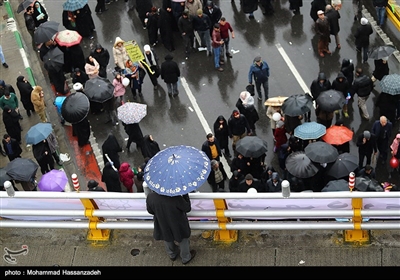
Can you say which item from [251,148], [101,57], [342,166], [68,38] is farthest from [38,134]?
[342,166]

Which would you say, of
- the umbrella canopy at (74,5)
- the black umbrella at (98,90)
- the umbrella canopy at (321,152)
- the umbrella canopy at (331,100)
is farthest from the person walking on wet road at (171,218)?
the umbrella canopy at (74,5)

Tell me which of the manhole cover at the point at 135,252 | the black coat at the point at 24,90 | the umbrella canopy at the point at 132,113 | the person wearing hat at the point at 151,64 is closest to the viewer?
the manhole cover at the point at 135,252

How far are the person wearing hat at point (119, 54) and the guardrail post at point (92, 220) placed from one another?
924 cm

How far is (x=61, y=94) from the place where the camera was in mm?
19406

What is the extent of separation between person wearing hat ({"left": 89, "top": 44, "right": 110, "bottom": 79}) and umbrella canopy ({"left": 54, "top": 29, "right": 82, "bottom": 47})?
1.75ft

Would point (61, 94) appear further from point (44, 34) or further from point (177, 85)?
point (177, 85)

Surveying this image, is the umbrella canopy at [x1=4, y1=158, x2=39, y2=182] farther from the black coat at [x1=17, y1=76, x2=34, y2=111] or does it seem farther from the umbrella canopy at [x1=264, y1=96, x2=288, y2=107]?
the umbrella canopy at [x1=264, y1=96, x2=288, y2=107]

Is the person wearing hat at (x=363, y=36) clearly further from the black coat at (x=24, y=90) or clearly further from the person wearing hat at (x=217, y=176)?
the black coat at (x=24, y=90)

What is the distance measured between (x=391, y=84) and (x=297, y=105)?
2.10 meters

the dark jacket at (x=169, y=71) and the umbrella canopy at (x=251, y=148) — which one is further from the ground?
the dark jacket at (x=169, y=71)

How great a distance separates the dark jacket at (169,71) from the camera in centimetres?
1800

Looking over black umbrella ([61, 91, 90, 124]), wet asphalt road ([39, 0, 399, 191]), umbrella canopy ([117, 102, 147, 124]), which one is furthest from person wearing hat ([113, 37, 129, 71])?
umbrella canopy ([117, 102, 147, 124])
